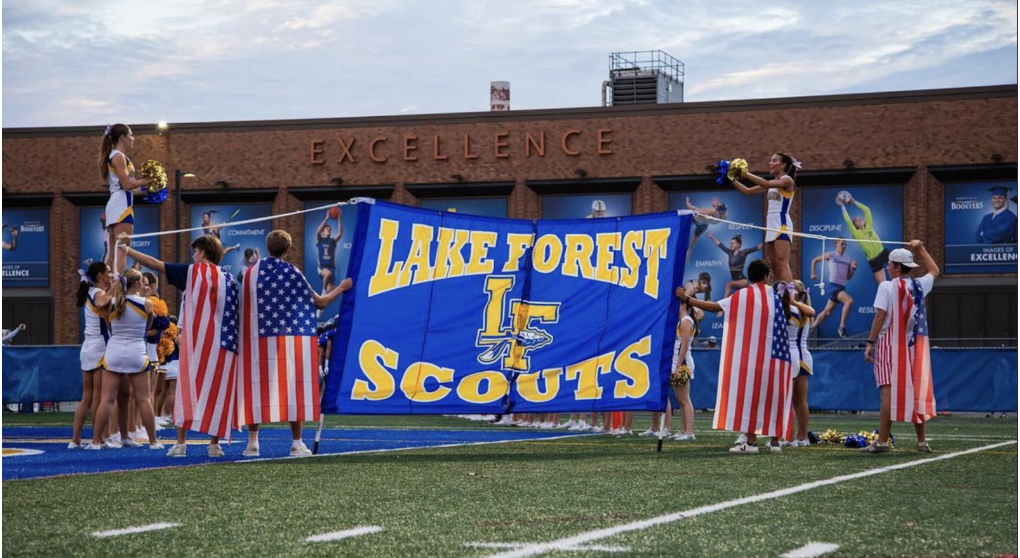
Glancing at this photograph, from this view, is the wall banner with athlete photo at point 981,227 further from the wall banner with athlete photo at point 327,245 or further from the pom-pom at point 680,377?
the pom-pom at point 680,377

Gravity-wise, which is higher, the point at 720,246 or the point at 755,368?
the point at 720,246

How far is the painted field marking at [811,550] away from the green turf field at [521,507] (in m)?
0.06

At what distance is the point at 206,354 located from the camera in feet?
38.1

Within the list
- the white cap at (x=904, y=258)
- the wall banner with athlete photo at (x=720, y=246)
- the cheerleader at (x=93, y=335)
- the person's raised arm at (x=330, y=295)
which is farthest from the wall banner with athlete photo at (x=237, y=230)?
the white cap at (x=904, y=258)

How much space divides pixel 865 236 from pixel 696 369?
1367 centimetres

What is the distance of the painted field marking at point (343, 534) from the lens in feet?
19.7

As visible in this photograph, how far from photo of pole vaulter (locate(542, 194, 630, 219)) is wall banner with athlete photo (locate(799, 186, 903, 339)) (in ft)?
17.8

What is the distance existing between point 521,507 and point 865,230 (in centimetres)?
3275

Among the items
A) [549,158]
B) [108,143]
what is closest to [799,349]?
[108,143]

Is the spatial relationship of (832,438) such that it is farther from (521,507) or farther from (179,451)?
(521,507)

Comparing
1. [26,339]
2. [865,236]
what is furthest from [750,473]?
[26,339]

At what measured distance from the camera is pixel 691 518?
22.5 ft

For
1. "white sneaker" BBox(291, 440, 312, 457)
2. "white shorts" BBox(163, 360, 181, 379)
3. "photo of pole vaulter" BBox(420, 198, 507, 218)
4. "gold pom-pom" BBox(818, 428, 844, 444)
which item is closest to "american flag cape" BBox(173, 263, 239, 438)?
"white sneaker" BBox(291, 440, 312, 457)

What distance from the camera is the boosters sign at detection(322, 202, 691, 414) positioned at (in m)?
12.4
